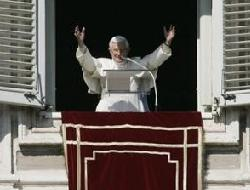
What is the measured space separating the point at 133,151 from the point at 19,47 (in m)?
1.36

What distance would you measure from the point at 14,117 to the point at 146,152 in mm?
1170

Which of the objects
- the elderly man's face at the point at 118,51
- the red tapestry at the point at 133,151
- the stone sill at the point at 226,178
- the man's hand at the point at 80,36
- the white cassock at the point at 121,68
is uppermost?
the man's hand at the point at 80,36

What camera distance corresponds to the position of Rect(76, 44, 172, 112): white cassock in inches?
692

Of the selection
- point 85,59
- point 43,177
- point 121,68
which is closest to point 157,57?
point 121,68

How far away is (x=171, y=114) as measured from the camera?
56.6ft

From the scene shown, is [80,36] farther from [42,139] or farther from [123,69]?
[42,139]

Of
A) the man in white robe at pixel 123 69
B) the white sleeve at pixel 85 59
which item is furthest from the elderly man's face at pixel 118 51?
the white sleeve at pixel 85 59

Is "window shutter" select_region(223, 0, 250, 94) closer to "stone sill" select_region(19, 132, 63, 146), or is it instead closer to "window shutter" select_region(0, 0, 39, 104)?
"stone sill" select_region(19, 132, 63, 146)

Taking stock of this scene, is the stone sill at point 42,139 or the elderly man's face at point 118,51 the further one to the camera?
the elderly man's face at point 118,51

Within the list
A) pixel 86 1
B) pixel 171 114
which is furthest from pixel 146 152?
pixel 86 1

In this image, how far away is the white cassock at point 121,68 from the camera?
17.6 metres

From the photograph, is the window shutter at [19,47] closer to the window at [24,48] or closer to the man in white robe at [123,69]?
the window at [24,48]

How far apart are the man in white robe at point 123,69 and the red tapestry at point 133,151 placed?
35 cm

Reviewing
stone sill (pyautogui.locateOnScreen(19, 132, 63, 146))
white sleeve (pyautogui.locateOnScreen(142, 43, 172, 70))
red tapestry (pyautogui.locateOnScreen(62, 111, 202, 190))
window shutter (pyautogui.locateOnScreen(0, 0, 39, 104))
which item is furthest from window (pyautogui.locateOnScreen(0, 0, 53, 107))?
white sleeve (pyautogui.locateOnScreen(142, 43, 172, 70))
